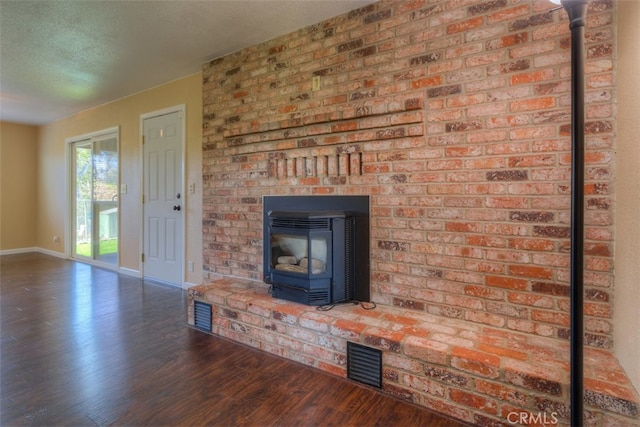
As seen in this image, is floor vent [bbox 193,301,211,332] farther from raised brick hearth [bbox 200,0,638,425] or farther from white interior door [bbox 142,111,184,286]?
white interior door [bbox 142,111,184,286]

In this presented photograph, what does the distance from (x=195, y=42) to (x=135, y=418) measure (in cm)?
288

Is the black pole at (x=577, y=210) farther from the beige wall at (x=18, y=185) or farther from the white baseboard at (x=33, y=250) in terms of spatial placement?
the beige wall at (x=18, y=185)

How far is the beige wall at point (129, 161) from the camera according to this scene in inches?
138

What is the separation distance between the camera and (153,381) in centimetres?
182

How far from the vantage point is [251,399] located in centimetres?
167

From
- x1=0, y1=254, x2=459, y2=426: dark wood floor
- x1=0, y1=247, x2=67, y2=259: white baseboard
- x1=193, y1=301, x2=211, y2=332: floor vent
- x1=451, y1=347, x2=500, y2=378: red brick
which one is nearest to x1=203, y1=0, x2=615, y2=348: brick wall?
x1=451, y1=347, x2=500, y2=378: red brick

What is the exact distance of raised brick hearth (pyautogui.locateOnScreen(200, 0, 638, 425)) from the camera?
61.4 inches

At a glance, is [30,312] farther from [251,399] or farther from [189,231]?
[251,399]

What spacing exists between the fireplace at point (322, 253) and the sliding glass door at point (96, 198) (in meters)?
3.54

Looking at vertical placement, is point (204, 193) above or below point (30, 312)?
above

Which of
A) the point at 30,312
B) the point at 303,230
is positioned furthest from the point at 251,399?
the point at 30,312

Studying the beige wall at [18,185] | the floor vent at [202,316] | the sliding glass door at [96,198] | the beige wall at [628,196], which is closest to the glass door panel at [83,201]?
the sliding glass door at [96,198]

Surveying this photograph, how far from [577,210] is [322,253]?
1437 mm

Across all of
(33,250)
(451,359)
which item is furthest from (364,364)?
(33,250)
